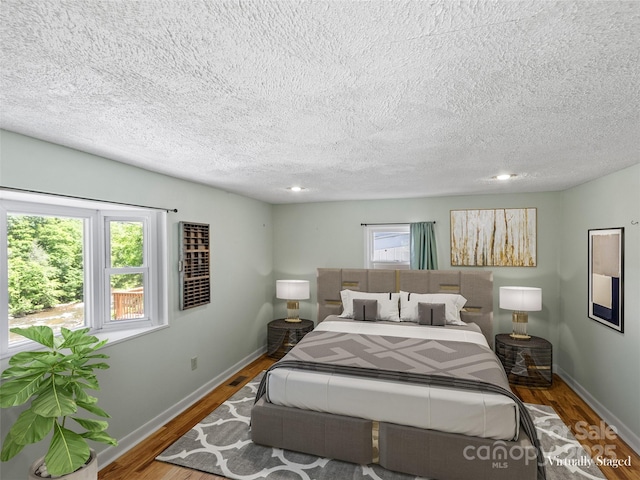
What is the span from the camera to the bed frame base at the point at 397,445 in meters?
2.19

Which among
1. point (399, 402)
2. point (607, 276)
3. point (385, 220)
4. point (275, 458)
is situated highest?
point (385, 220)

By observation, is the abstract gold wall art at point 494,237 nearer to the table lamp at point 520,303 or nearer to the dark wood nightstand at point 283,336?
the table lamp at point 520,303

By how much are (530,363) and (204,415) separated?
11.9ft

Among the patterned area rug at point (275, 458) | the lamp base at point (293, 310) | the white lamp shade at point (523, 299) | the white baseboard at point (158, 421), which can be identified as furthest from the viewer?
the lamp base at point (293, 310)

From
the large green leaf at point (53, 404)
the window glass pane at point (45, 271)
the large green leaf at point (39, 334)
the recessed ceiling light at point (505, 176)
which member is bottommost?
the large green leaf at point (53, 404)

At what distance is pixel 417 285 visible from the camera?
4535 millimetres

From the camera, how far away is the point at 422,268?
15.3ft

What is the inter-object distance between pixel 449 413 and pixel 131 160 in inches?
122

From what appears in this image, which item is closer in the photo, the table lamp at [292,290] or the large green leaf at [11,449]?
the large green leaf at [11,449]

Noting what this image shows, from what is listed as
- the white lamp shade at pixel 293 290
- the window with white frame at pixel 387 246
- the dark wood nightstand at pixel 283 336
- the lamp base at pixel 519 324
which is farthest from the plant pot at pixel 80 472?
the lamp base at pixel 519 324

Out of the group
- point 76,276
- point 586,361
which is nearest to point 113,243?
point 76,276

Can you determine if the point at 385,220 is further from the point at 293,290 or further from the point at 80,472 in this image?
the point at 80,472

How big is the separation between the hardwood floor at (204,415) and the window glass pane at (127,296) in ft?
3.61

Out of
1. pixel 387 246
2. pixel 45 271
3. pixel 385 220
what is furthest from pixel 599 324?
pixel 45 271
